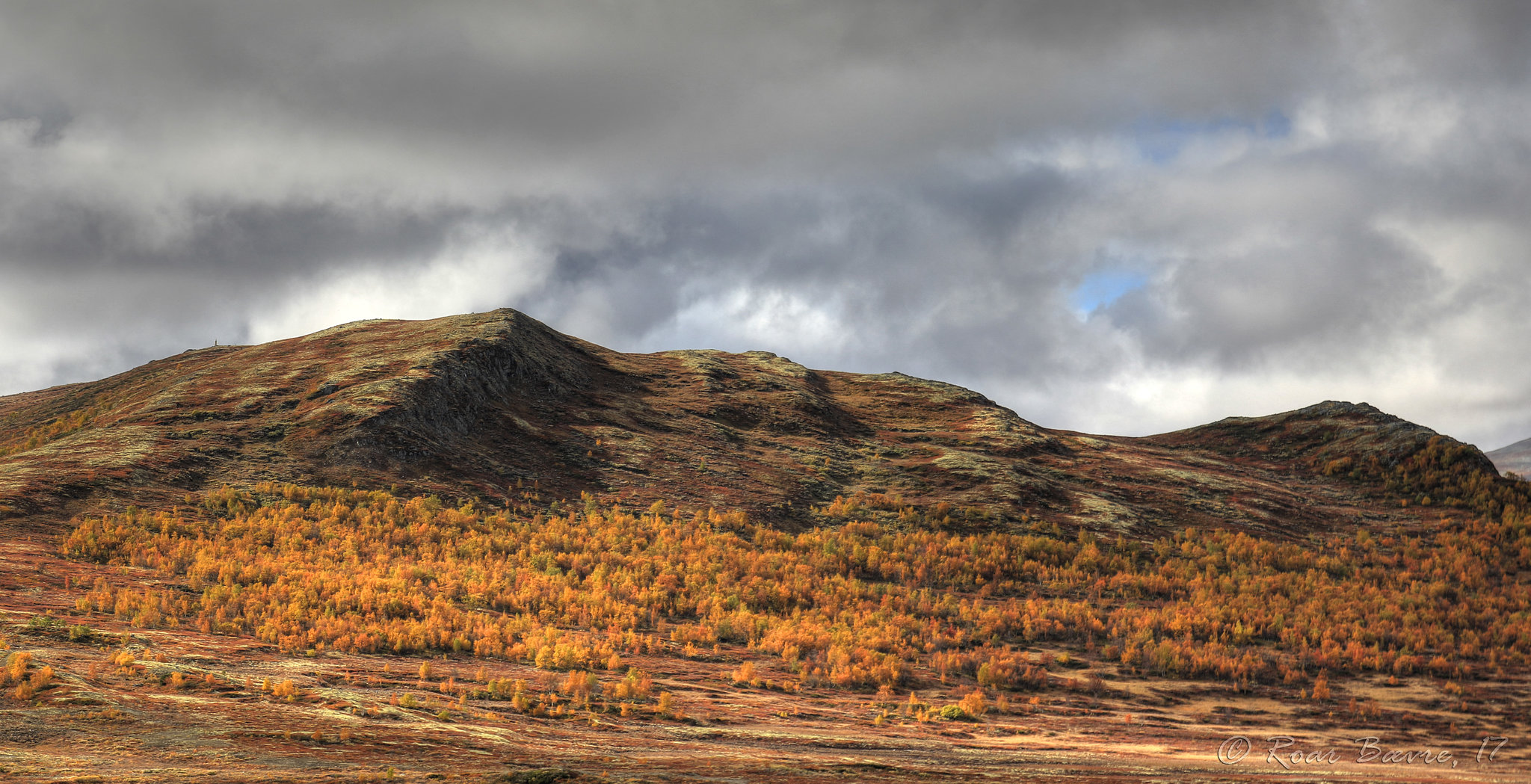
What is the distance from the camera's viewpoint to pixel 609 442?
43219 mm

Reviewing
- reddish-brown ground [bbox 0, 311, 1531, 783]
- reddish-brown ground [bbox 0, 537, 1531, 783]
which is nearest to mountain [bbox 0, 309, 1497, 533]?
reddish-brown ground [bbox 0, 311, 1531, 783]

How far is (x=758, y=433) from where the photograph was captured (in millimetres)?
49750

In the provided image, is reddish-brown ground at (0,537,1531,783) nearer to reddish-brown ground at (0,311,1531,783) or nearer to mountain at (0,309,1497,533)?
reddish-brown ground at (0,311,1531,783)

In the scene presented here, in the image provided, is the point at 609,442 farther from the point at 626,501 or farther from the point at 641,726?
the point at 641,726

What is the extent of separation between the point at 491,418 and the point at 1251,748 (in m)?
35.7

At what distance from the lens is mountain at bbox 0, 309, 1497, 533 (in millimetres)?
33531

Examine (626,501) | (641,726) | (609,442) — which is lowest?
(641,726)

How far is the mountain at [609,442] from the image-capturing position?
33531 millimetres

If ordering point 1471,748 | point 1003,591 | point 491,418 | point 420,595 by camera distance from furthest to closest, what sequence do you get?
point 491,418 < point 1003,591 < point 420,595 < point 1471,748

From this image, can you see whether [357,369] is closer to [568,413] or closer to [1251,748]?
[568,413]

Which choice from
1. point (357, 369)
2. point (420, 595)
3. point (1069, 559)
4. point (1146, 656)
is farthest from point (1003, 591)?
point (357, 369)

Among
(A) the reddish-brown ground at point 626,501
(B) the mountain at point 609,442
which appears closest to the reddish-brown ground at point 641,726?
(A) the reddish-brown ground at point 626,501

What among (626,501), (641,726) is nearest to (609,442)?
(626,501)

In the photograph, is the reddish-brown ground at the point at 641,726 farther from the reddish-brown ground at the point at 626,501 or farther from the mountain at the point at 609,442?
the mountain at the point at 609,442
